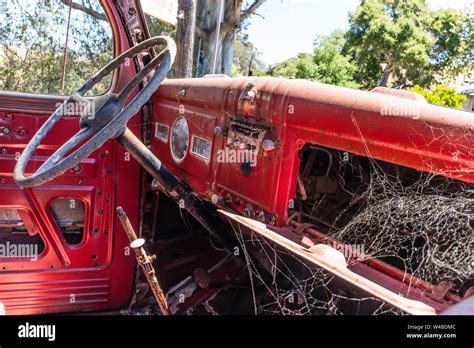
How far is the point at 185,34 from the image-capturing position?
18.2ft

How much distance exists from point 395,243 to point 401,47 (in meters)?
22.4

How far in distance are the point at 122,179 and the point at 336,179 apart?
4.05 feet

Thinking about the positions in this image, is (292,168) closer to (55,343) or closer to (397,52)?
(55,343)

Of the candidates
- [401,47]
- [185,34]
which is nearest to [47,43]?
[185,34]

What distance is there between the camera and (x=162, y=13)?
16.6ft

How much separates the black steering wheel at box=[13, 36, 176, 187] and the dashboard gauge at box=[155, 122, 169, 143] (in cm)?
49

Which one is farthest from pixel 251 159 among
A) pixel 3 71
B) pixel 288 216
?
pixel 3 71

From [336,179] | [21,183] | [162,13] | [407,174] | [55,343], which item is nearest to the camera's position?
[55,343]

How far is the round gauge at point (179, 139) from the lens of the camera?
2486 millimetres

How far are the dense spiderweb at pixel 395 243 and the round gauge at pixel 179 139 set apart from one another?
0.75 meters

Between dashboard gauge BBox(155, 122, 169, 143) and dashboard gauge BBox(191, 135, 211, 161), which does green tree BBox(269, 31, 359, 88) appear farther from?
dashboard gauge BBox(191, 135, 211, 161)

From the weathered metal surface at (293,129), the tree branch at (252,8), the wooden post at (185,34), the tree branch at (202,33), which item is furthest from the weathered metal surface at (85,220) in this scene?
the tree branch at (252,8)

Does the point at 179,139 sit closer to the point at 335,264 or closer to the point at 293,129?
the point at 293,129

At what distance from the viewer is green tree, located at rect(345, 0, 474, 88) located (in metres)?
22.0
